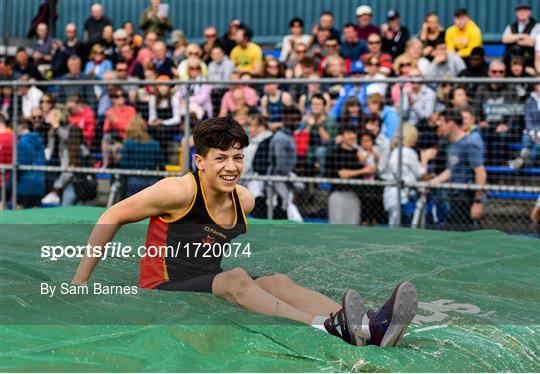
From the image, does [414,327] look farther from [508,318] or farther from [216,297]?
[216,297]

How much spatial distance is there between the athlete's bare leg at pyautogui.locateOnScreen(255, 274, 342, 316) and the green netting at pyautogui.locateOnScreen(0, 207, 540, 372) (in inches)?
10.5

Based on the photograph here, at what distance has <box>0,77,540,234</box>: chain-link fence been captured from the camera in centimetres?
955

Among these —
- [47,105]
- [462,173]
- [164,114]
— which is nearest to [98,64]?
[47,105]

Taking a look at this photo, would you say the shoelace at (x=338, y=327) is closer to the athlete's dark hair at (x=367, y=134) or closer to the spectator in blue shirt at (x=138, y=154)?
the athlete's dark hair at (x=367, y=134)

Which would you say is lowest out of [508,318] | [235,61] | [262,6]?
[508,318]

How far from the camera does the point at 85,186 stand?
11.0m

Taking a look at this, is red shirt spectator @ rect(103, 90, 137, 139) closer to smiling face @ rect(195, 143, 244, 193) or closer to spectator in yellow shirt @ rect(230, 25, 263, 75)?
spectator in yellow shirt @ rect(230, 25, 263, 75)

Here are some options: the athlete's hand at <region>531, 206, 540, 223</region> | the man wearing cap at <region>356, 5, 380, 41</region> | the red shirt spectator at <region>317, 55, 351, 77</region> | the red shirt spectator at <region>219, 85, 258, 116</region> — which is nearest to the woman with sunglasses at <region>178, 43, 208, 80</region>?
the red shirt spectator at <region>317, 55, 351, 77</region>

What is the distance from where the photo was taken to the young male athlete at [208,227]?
190 inches

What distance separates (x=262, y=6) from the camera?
16.2m

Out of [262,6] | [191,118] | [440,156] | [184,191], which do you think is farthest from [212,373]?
[262,6]

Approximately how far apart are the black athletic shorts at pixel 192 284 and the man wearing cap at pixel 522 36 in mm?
6871

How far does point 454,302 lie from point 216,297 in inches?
54.7

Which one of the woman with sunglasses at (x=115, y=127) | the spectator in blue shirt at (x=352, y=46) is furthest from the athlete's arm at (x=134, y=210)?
the spectator in blue shirt at (x=352, y=46)
